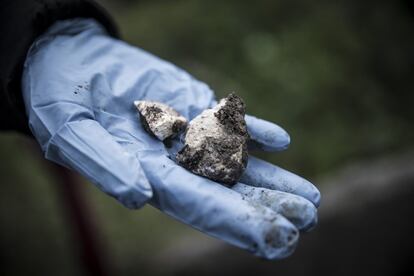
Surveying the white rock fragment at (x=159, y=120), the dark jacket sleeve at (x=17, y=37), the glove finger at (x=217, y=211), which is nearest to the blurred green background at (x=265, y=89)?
the dark jacket sleeve at (x=17, y=37)

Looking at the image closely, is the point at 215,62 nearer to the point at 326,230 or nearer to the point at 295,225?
the point at 326,230

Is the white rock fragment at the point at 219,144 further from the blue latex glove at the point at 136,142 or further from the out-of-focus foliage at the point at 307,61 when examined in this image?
the out-of-focus foliage at the point at 307,61

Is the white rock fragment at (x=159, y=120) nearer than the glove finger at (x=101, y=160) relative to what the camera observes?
No

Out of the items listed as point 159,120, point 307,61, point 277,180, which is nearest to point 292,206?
point 277,180

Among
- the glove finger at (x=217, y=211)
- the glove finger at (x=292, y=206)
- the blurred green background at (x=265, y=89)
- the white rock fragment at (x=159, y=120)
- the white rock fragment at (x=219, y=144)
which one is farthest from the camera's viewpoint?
the blurred green background at (x=265, y=89)

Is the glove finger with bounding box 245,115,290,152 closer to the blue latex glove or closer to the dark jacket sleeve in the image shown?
the blue latex glove

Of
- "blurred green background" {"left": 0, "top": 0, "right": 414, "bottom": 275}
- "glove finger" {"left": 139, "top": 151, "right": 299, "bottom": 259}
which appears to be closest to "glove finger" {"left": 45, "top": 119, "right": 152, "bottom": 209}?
"glove finger" {"left": 139, "top": 151, "right": 299, "bottom": 259}

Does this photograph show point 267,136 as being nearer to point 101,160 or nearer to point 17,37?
point 101,160
